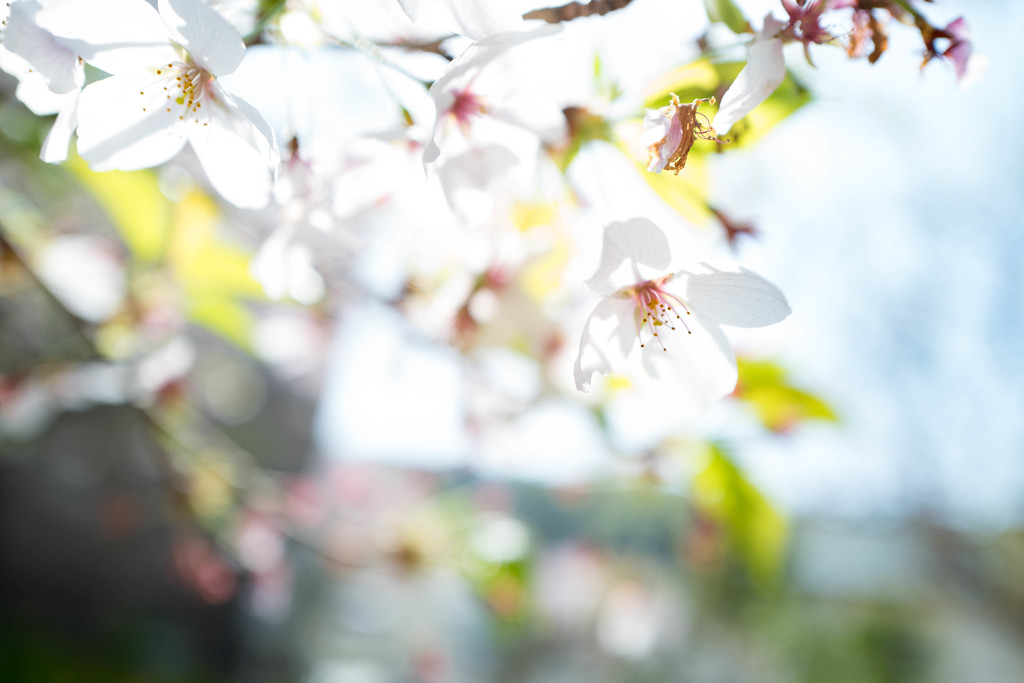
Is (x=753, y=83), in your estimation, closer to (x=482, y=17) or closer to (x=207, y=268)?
(x=482, y=17)

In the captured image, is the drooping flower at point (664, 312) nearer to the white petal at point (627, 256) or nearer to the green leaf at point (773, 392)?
the white petal at point (627, 256)

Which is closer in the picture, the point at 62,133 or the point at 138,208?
the point at 62,133

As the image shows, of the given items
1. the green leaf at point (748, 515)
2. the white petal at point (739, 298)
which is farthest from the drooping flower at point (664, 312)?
the green leaf at point (748, 515)

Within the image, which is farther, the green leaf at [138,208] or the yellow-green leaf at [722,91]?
the green leaf at [138,208]

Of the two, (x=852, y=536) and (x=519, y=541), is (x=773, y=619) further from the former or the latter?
(x=519, y=541)

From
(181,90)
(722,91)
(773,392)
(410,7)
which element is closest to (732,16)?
(722,91)

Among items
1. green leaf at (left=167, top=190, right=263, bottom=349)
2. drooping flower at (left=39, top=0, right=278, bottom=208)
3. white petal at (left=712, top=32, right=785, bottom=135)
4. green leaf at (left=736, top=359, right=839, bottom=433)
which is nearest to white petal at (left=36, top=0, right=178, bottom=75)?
drooping flower at (left=39, top=0, right=278, bottom=208)
